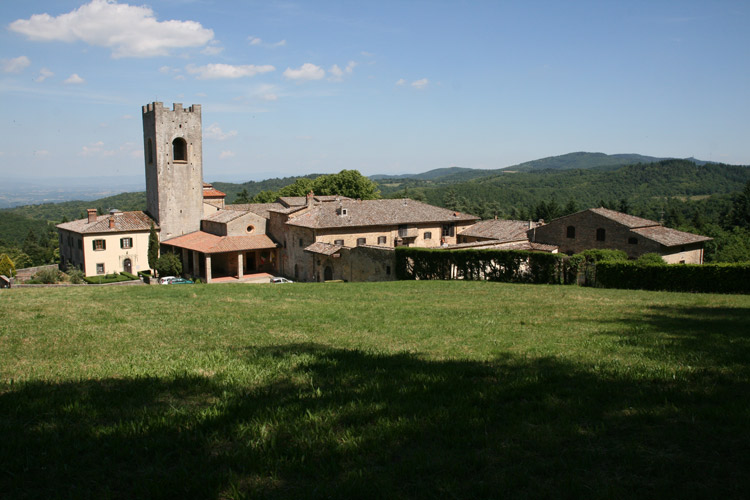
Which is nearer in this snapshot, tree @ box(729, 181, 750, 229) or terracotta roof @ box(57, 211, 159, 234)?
terracotta roof @ box(57, 211, 159, 234)

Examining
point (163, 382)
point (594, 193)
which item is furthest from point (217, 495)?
point (594, 193)

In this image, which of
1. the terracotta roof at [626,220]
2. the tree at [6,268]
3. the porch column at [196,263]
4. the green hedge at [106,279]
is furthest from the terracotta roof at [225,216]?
the terracotta roof at [626,220]

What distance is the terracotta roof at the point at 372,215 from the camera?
4541cm

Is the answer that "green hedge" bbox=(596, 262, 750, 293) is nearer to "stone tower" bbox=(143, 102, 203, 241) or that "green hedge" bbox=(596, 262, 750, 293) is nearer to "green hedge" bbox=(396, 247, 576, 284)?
"green hedge" bbox=(396, 247, 576, 284)

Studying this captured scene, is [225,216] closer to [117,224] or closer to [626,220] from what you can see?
[117,224]

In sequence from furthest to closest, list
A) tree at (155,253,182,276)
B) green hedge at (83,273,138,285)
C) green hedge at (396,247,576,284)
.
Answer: tree at (155,253,182,276), green hedge at (83,273,138,285), green hedge at (396,247,576,284)

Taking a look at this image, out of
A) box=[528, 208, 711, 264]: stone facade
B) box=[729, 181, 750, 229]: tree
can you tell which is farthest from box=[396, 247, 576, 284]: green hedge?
box=[729, 181, 750, 229]: tree

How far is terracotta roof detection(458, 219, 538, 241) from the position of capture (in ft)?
156

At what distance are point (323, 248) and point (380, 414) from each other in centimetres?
3748

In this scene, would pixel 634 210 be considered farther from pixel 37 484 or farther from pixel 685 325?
pixel 37 484

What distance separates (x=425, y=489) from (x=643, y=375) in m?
4.40

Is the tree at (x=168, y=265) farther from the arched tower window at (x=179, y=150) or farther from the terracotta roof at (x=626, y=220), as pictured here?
the terracotta roof at (x=626, y=220)

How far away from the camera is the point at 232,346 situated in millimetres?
10320

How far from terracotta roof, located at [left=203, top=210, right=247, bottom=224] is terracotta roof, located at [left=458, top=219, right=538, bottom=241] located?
70.2 ft
